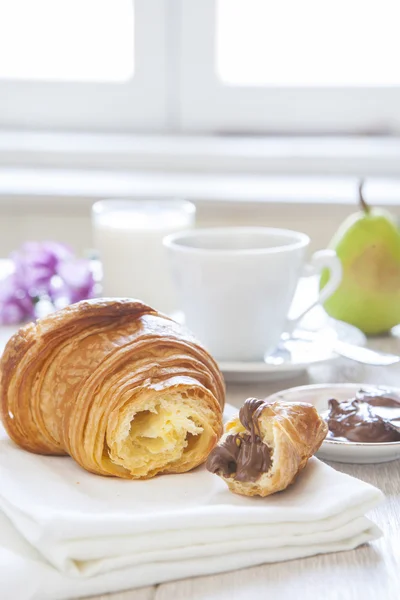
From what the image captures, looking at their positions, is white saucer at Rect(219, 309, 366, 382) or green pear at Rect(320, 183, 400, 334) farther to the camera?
green pear at Rect(320, 183, 400, 334)

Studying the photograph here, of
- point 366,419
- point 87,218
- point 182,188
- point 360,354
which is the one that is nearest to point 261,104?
point 182,188

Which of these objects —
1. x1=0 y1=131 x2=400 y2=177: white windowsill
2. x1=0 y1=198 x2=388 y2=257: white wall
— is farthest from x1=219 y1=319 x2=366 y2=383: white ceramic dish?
x1=0 y1=131 x2=400 y2=177: white windowsill

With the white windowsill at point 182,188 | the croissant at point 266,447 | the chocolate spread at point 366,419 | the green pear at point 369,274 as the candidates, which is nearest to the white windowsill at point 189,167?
the white windowsill at point 182,188

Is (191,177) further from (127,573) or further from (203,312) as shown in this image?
(127,573)

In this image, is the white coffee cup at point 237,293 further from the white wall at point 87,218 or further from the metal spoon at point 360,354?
the white wall at point 87,218

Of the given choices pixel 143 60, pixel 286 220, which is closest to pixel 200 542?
pixel 286 220

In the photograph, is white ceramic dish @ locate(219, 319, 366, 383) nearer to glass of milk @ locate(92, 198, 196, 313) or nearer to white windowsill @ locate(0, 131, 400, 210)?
glass of milk @ locate(92, 198, 196, 313)
